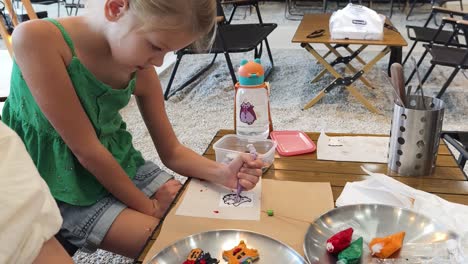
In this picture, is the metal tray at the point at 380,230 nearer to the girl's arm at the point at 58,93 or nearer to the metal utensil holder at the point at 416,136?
the metal utensil holder at the point at 416,136

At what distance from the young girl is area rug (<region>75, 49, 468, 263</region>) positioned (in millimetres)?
1110

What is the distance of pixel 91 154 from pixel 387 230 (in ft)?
1.83

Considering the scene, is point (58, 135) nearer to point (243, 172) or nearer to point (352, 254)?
point (243, 172)

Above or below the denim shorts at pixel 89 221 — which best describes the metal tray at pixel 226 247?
above

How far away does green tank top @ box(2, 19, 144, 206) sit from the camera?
2.98ft

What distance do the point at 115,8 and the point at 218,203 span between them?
0.39 meters

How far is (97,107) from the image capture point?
954 millimetres

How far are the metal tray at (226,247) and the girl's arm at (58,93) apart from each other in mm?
280

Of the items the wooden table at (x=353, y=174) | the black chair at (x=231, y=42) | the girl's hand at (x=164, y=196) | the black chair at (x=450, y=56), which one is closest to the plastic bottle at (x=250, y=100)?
the wooden table at (x=353, y=174)

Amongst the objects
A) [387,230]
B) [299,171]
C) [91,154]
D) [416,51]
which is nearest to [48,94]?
[91,154]

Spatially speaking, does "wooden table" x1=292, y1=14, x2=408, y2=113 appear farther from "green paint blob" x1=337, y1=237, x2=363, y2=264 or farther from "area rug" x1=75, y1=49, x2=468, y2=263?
"green paint blob" x1=337, y1=237, x2=363, y2=264

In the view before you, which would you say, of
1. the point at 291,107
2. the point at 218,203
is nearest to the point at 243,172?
the point at 218,203

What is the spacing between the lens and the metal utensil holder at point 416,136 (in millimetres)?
893

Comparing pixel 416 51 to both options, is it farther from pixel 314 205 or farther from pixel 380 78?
pixel 314 205
